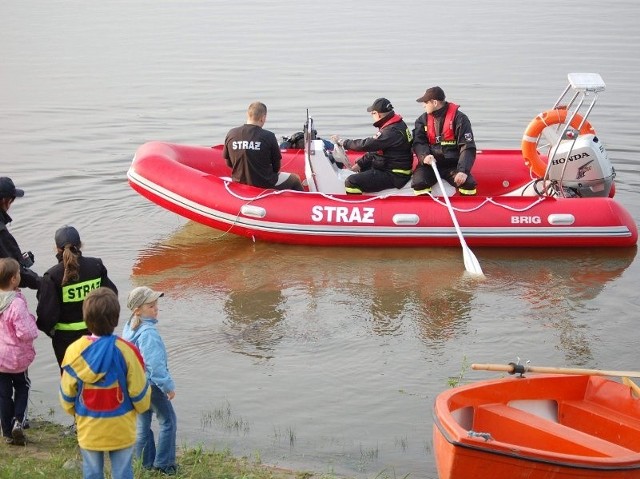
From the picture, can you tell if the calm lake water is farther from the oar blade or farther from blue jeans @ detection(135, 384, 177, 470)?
blue jeans @ detection(135, 384, 177, 470)

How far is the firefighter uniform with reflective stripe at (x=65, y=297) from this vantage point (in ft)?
18.6

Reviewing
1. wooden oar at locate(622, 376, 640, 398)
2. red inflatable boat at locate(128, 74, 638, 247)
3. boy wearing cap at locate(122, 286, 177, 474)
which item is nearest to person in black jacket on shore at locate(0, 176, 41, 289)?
boy wearing cap at locate(122, 286, 177, 474)

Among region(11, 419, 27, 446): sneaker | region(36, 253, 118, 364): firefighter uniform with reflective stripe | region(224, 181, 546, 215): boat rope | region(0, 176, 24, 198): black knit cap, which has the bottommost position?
region(11, 419, 27, 446): sneaker

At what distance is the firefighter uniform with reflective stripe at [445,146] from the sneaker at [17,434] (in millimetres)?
5572

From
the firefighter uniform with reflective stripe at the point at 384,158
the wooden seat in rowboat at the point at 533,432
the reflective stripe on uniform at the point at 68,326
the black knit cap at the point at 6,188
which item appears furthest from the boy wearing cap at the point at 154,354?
the firefighter uniform with reflective stripe at the point at 384,158

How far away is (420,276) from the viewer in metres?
9.53

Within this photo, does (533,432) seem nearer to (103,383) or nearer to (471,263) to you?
(103,383)

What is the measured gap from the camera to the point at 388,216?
1007cm

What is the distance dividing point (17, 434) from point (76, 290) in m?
0.93

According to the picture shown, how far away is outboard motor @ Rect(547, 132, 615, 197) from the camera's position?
10281 mm

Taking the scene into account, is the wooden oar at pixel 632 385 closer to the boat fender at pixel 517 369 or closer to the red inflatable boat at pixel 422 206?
the boat fender at pixel 517 369

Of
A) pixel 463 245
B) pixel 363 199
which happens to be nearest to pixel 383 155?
pixel 363 199

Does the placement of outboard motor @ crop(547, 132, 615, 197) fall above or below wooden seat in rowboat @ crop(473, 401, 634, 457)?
above

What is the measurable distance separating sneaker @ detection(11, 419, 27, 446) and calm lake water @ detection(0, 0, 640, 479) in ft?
2.67
